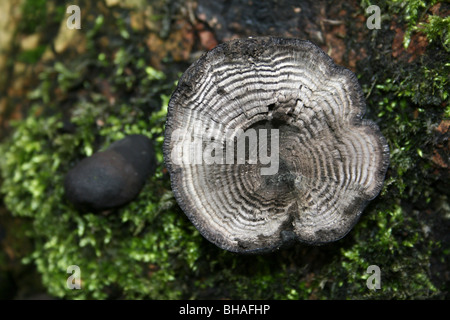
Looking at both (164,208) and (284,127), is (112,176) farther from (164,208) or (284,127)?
(284,127)

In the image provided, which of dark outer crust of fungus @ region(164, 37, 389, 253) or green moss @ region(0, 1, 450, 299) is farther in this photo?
green moss @ region(0, 1, 450, 299)

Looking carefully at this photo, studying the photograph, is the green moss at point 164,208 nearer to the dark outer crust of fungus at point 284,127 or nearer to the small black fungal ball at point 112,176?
the small black fungal ball at point 112,176

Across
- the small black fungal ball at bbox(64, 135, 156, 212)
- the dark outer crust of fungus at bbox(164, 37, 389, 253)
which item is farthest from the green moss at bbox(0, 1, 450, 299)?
the dark outer crust of fungus at bbox(164, 37, 389, 253)

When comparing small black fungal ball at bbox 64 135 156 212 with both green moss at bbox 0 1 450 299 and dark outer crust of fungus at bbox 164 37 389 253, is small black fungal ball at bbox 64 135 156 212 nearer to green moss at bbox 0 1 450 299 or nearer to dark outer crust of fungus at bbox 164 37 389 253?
green moss at bbox 0 1 450 299

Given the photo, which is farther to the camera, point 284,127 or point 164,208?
point 164,208

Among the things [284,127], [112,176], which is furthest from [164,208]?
[284,127]

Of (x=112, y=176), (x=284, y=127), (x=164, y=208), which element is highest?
(x=284, y=127)

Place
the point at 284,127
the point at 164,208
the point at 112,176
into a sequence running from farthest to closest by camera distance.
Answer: the point at 164,208 < the point at 112,176 < the point at 284,127

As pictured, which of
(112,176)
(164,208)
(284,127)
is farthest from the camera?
(164,208)
